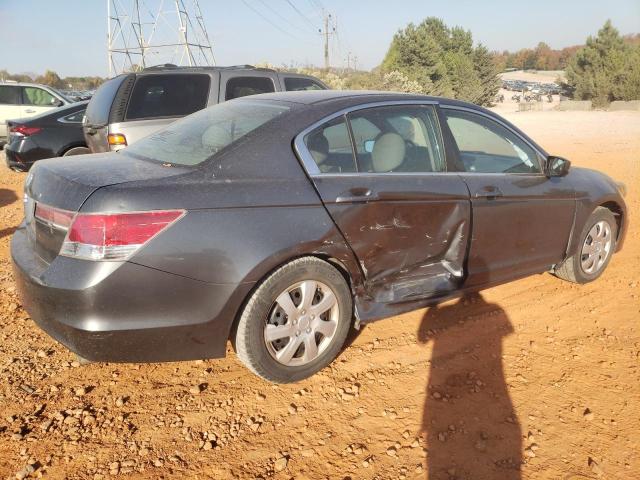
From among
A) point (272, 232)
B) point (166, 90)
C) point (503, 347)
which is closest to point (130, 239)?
point (272, 232)

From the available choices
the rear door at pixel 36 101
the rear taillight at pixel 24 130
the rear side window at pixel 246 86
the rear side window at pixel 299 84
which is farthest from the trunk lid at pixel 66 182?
the rear door at pixel 36 101

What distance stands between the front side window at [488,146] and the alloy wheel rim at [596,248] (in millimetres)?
979

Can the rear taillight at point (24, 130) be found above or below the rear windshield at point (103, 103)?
below

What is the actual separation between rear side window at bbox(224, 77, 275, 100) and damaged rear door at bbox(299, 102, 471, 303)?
4.18m

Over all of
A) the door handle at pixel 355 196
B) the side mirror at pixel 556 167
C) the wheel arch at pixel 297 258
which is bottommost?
the wheel arch at pixel 297 258

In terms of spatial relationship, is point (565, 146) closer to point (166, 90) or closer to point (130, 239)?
point (166, 90)

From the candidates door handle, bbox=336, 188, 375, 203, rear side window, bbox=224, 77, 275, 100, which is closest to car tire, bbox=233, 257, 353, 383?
door handle, bbox=336, 188, 375, 203

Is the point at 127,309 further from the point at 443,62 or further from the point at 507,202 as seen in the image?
the point at 443,62

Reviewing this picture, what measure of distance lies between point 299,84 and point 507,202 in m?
5.05

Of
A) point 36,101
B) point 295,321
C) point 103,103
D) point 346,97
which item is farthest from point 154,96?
point 36,101

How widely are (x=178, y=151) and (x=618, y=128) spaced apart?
22098mm

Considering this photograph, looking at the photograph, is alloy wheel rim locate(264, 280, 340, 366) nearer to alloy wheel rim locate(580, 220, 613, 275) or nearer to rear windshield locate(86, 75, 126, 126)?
alloy wheel rim locate(580, 220, 613, 275)

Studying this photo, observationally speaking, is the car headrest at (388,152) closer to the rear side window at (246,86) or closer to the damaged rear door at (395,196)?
the damaged rear door at (395,196)

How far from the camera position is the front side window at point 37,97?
12594 millimetres
